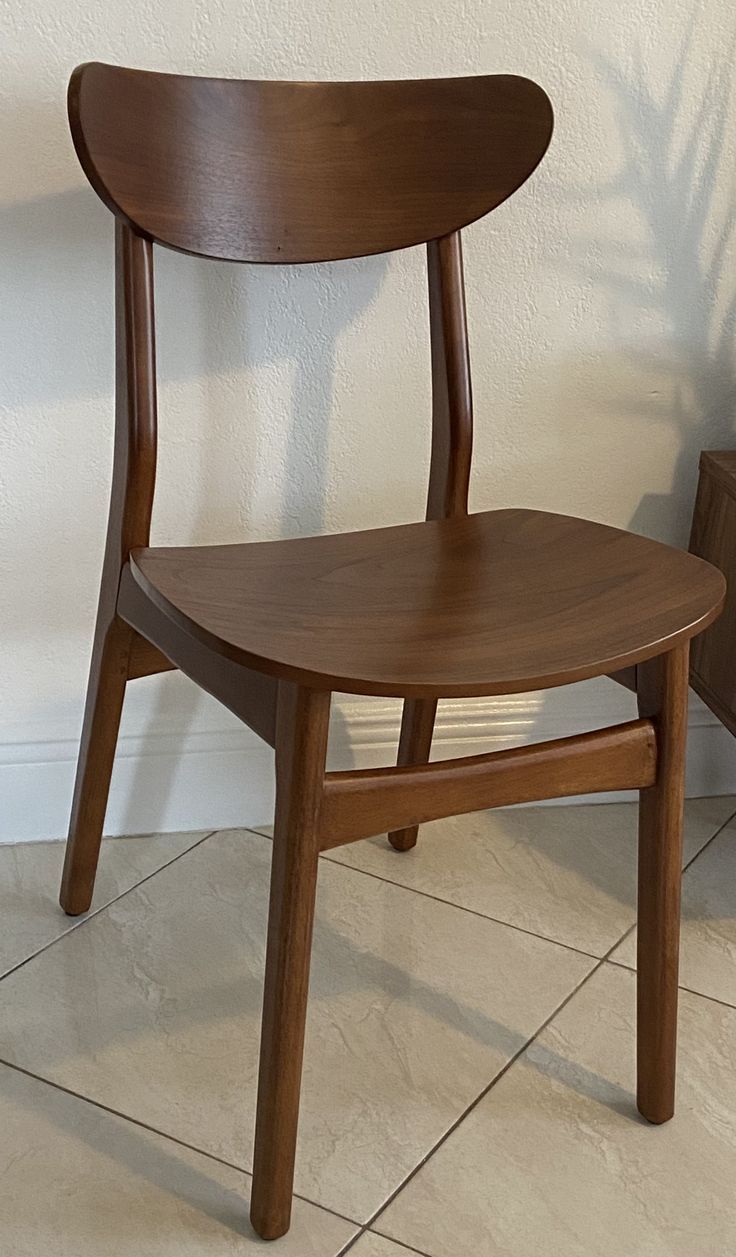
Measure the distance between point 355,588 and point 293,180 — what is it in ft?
1.30

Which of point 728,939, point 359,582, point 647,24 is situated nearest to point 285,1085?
point 359,582

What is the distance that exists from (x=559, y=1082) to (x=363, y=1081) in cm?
17

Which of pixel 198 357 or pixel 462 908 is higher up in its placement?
pixel 198 357

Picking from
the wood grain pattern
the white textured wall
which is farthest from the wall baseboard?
the wood grain pattern

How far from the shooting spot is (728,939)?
142 centimetres

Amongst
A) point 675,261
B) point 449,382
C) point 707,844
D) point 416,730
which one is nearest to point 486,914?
point 416,730

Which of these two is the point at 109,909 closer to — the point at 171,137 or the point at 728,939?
the point at 728,939

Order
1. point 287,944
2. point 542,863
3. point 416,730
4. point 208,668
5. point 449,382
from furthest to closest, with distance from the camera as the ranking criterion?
point 542,863
point 416,730
point 449,382
point 208,668
point 287,944

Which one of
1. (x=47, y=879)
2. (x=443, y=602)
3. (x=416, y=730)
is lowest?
(x=47, y=879)

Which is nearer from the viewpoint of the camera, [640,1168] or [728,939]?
[640,1168]

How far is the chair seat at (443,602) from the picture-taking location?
36.7 inches

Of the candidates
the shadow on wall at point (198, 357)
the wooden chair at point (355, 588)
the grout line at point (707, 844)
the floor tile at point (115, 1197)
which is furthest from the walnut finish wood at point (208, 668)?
the grout line at point (707, 844)

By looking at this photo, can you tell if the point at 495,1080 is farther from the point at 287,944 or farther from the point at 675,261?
the point at 675,261

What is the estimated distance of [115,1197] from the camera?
1066 mm
